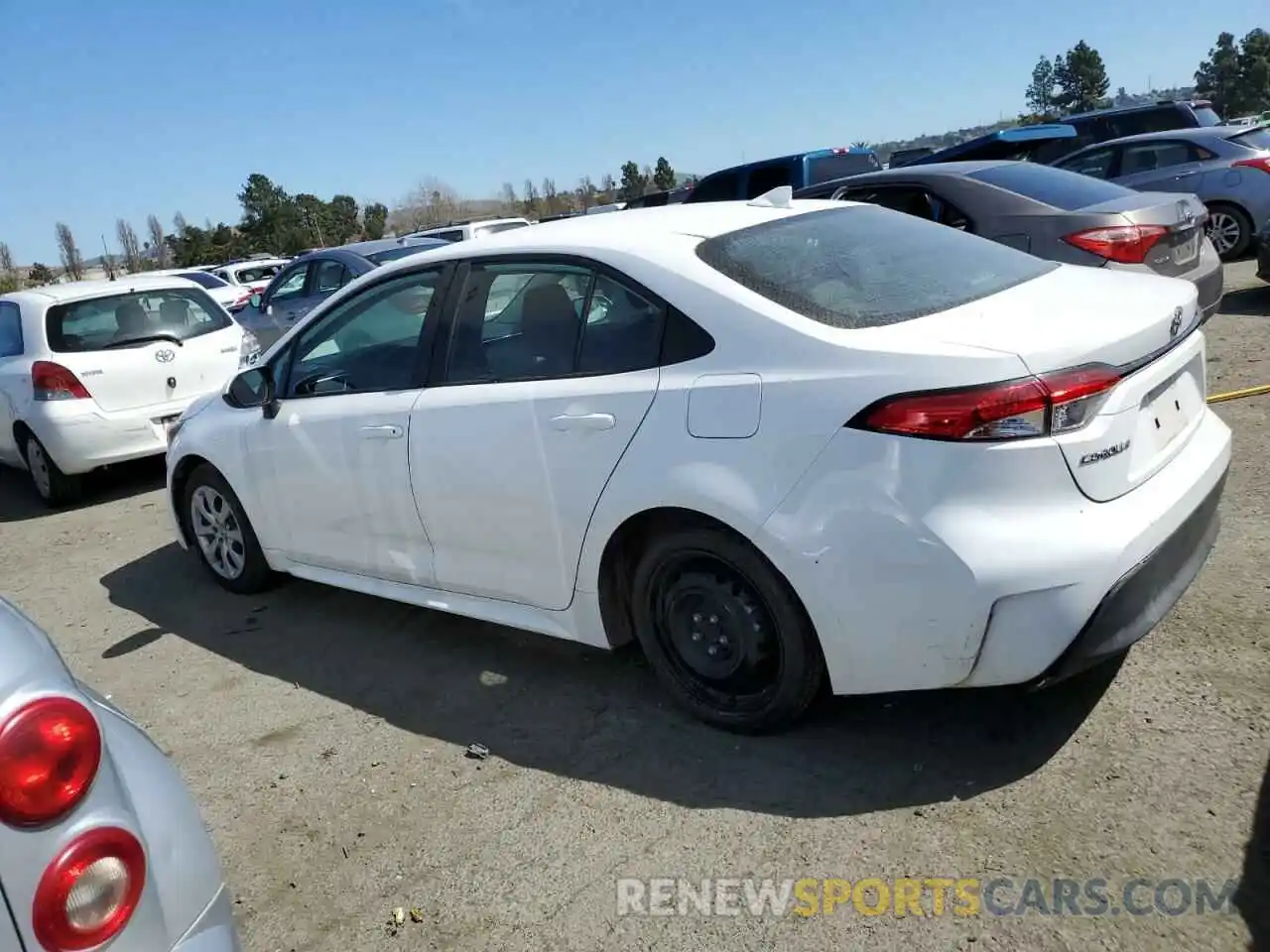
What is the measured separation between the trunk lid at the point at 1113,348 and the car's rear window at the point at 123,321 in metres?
6.57

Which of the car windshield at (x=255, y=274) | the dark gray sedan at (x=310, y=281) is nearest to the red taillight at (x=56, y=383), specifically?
the dark gray sedan at (x=310, y=281)

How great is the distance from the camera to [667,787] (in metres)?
3.04

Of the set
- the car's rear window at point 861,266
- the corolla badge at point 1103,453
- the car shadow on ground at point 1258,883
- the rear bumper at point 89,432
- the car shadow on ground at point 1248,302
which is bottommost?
the car shadow on ground at point 1258,883

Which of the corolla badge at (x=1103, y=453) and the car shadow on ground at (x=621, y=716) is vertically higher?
the corolla badge at (x=1103, y=453)

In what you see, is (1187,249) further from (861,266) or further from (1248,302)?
(861,266)

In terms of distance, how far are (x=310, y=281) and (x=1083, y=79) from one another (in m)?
67.2

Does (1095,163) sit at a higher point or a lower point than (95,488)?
higher

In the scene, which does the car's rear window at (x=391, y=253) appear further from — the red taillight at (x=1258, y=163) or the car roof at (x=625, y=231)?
Result: the red taillight at (x=1258, y=163)

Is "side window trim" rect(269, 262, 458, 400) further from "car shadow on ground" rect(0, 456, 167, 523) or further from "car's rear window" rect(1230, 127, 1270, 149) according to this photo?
"car's rear window" rect(1230, 127, 1270, 149)

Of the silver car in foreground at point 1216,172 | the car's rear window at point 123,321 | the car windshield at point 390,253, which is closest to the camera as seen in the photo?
the car's rear window at point 123,321

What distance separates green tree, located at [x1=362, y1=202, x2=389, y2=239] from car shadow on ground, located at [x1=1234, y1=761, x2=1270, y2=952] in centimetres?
5615

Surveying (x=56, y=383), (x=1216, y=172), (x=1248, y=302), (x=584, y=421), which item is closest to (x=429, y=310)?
(x=584, y=421)

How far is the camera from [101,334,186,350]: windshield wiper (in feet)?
24.4

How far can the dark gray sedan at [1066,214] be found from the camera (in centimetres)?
596
